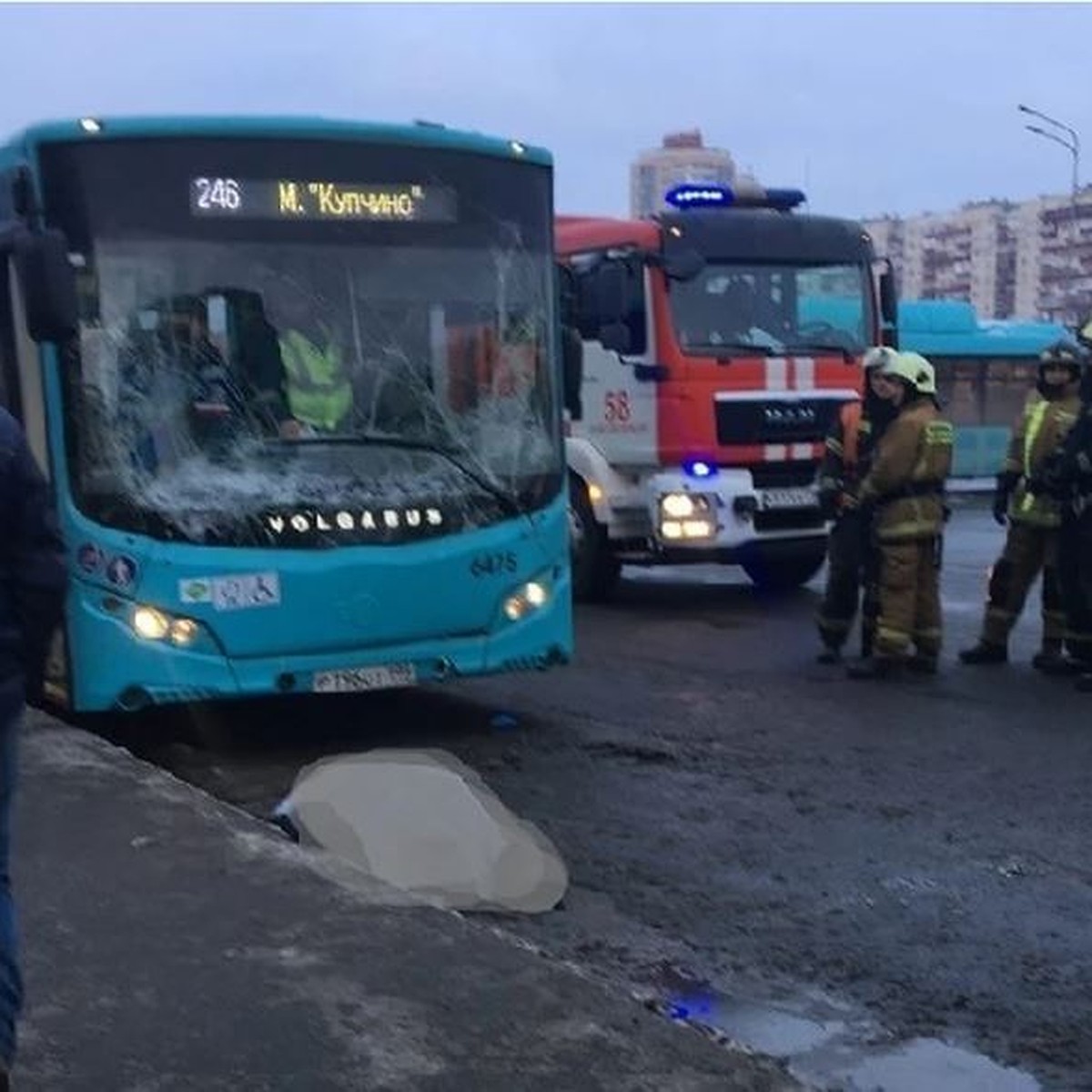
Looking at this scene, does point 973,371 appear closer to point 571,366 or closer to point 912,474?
point 912,474

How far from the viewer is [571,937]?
5.95 meters

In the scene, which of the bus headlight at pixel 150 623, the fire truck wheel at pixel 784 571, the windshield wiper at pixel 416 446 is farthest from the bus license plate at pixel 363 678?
the fire truck wheel at pixel 784 571

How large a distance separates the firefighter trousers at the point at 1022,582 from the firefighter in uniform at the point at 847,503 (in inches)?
29.8

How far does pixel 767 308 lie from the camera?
13438mm

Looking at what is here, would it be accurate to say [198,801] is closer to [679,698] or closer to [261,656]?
[261,656]

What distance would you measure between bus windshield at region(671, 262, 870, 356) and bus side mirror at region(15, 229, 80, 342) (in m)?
6.35

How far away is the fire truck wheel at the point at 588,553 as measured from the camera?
1369 cm

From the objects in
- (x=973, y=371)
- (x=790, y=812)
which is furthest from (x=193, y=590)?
(x=973, y=371)

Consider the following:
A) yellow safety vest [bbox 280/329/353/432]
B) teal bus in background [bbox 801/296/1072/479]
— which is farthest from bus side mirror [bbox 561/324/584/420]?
teal bus in background [bbox 801/296/1072/479]

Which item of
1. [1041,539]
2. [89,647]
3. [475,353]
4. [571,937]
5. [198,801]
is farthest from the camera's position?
[1041,539]

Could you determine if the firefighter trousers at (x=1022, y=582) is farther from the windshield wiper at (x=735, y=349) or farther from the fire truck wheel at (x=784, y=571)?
the fire truck wheel at (x=784, y=571)

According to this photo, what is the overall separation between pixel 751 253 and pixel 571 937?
26.9ft

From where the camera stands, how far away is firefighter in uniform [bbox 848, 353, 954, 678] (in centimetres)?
1036

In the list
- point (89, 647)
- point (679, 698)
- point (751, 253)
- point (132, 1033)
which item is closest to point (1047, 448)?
point (679, 698)
